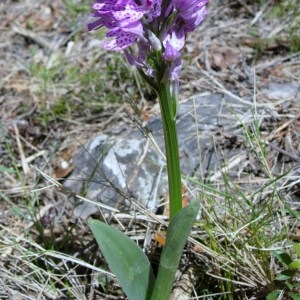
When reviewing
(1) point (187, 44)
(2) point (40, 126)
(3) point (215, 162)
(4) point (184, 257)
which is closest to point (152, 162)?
(3) point (215, 162)

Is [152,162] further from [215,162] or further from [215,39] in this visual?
[215,39]

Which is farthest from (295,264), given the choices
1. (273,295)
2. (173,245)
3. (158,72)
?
(158,72)

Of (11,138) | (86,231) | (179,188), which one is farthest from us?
(11,138)

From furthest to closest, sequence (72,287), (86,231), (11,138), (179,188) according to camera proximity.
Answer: (11,138), (86,231), (72,287), (179,188)

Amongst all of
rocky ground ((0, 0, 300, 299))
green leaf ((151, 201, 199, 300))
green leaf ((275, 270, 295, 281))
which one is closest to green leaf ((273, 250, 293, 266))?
green leaf ((275, 270, 295, 281))

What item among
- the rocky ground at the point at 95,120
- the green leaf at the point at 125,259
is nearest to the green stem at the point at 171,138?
the green leaf at the point at 125,259

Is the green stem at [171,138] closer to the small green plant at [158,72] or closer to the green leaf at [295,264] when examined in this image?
the small green plant at [158,72]

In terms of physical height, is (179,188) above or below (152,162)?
above
